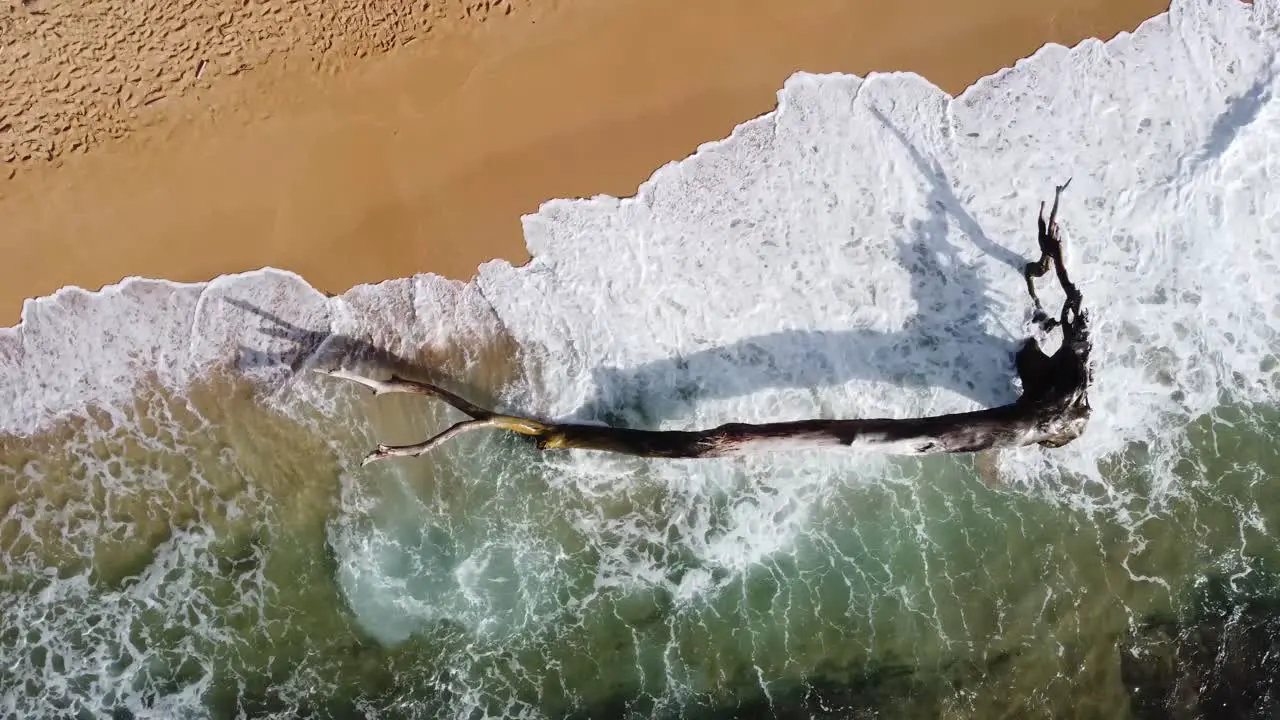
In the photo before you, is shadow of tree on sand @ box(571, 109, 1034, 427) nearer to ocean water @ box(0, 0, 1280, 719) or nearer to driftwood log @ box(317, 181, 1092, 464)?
ocean water @ box(0, 0, 1280, 719)

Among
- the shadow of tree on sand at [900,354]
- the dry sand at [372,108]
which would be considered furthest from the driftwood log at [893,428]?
the dry sand at [372,108]

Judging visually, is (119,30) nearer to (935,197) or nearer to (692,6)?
(692,6)

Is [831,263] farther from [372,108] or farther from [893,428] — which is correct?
[372,108]

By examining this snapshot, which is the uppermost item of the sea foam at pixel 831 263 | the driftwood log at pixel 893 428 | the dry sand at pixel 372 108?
the dry sand at pixel 372 108

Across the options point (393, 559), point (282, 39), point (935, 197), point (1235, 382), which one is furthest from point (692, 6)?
point (1235, 382)

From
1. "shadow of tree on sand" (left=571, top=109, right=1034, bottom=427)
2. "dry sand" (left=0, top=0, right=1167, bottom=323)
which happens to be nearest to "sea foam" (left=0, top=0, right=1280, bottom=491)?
"shadow of tree on sand" (left=571, top=109, right=1034, bottom=427)

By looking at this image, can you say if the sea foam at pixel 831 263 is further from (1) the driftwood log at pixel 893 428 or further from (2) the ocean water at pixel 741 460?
(1) the driftwood log at pixel 893 428
